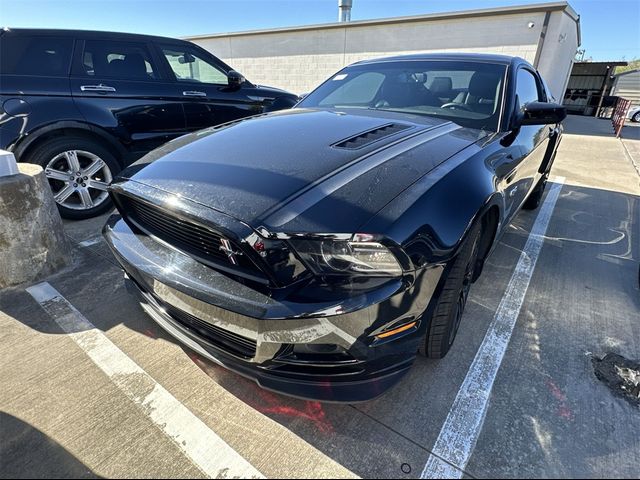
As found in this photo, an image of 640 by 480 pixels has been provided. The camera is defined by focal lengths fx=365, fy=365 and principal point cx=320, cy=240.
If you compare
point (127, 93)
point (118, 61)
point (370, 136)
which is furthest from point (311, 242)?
point (118, 61)

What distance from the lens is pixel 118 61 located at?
151 inches

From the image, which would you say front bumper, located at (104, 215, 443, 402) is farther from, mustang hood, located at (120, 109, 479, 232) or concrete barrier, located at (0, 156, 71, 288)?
concrete barrier, located at (0, 156, 71, 288)

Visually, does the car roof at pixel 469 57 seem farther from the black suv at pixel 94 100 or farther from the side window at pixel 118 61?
the side window at pixel 118 61

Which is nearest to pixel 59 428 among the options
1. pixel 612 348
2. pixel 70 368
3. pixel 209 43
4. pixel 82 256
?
pixel 70 368

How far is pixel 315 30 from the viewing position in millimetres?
14719

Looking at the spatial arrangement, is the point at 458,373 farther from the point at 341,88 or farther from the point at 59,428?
the point at 341,88

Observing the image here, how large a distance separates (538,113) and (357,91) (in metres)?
1.42

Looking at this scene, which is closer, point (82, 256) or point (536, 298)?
point (536, 298)

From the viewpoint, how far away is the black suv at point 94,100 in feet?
10.7

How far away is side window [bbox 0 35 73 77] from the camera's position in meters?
3.23

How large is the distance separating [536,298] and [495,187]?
3.80ft

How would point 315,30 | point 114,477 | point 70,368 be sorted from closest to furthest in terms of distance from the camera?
1. point 114,477
2. point 70,368
3. point 315,30

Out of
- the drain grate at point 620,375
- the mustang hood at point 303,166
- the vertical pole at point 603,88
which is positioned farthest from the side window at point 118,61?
the vertical pole at point 603,88

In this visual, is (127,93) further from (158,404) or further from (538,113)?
(538,113)
